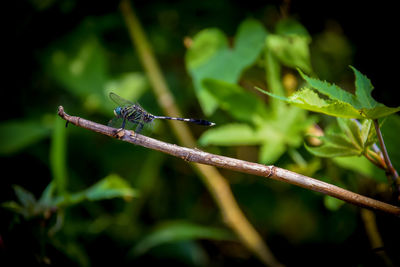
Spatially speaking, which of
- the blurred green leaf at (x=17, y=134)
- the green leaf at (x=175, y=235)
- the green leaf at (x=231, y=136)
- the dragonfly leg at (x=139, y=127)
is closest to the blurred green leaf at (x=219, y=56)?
the green leaf at (x=231, y=136)

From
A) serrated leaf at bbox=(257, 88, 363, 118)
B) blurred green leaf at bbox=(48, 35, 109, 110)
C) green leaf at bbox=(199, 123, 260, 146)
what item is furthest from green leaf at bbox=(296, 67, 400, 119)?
blurred green leaf at bbox=(48, 35, 109, 110)

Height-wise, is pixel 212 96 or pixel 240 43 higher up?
pixel 240 43

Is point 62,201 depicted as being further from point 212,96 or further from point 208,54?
point 208,54

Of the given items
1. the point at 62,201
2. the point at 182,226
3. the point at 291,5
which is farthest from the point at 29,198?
the point at 291,5

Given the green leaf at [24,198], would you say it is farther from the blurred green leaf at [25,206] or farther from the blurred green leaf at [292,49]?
the blurred green leaf at [292,49]

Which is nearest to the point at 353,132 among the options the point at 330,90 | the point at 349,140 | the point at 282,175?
the point at 349,140

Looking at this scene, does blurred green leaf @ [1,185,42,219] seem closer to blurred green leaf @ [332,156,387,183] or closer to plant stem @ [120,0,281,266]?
plant stem @ [120,0,281,266]
